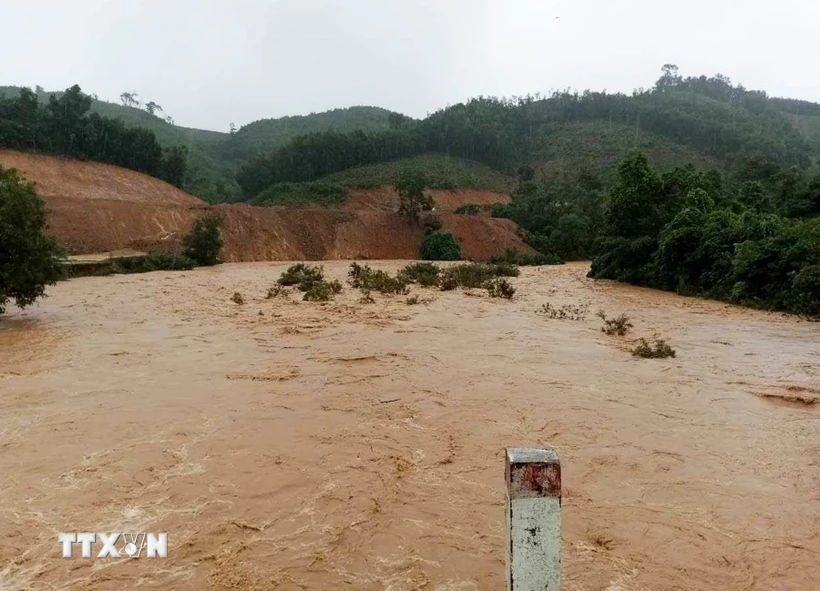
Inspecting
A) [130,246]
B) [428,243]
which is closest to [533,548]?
[130,246]

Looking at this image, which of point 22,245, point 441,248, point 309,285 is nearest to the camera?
point 22,245

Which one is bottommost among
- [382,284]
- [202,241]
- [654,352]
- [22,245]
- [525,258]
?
[654,352]

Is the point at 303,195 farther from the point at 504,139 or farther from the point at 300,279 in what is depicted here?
the point at 504,139

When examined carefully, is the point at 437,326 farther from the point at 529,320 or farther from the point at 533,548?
the point at 533,548

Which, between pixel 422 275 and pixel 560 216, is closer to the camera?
pixel 422 275

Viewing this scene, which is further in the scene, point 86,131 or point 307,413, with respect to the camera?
point 86,131

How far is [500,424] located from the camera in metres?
6.64

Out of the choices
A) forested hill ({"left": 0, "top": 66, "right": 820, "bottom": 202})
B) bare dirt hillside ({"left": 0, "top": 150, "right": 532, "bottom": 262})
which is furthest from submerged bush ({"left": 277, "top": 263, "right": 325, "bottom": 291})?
forested hill ({"left": 0, "top": 66, "right": 820, "bottom": 202})

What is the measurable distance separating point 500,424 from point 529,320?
24.6ft

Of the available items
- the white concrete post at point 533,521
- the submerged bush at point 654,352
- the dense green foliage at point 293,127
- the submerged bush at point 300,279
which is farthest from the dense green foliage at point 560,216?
the dense green foliage at point 293,127

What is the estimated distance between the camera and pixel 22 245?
12430mm

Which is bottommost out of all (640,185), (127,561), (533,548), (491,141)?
(127,561)

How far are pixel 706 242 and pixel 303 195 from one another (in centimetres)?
3741

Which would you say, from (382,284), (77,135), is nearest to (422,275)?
(382,284)
